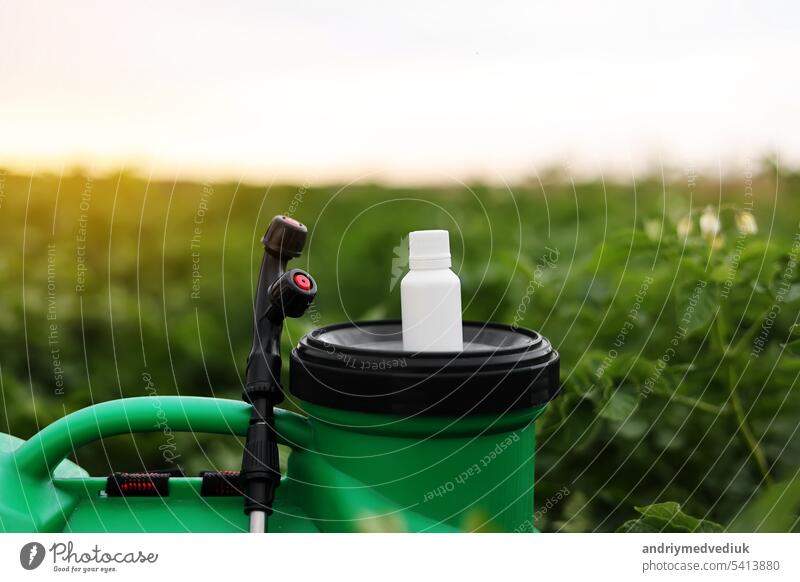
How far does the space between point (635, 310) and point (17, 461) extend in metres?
1.16

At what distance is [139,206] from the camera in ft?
9.07

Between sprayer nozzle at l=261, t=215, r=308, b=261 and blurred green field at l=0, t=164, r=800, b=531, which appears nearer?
sprayer nozzle at l=261, t=215, r=308, b=261

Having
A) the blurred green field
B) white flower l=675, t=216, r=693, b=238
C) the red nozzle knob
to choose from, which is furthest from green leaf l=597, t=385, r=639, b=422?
the red nozzle knob

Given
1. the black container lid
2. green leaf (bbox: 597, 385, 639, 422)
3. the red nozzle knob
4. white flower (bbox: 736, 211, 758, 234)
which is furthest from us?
white flower (bbox: 736, 211, 758, 234)

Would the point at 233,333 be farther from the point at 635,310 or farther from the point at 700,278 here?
the point at 700,278

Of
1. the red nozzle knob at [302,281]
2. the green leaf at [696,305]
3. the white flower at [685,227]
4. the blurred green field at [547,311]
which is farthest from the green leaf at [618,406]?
the red nozzle knob at [302,281]

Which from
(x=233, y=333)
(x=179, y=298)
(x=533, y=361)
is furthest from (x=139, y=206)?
(x=533, y=361)

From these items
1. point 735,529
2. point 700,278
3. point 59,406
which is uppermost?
point 700,278

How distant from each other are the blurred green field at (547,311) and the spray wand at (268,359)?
0.67 feet

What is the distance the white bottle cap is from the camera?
859 millimetres

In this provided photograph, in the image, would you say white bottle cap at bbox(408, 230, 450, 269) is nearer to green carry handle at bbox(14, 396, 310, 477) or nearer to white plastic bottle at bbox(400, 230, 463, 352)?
white plastic bottle at bbox(400, 230, 463, 352)

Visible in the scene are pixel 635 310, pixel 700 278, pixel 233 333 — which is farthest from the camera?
pixel 233 333

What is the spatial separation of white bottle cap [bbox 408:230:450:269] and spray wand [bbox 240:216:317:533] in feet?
0.42

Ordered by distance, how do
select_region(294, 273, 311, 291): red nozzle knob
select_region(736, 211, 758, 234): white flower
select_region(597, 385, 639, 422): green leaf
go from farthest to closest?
select_region(736, 211, 758, 234): white flower
select_region(597, 385, 639, 422): green leaf
select_region(294, 273, 311, 291): red nozzle knob
